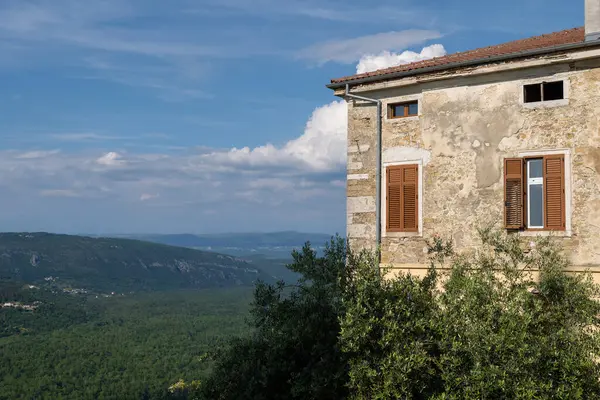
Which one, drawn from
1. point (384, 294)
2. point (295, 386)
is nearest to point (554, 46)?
point (384, 294)

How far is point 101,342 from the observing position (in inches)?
4749

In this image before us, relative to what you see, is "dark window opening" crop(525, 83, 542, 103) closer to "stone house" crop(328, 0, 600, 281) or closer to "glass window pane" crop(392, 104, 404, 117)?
"stone house" crop(328, 0, 600, 281)

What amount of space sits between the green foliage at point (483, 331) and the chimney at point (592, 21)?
4722mm

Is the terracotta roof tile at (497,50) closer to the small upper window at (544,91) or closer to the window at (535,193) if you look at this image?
the small upper window at (544,91)

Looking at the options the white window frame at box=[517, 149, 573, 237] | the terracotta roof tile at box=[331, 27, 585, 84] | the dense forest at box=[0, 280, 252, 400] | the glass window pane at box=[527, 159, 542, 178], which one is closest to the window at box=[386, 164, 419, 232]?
the terracotta roof tile at box=[331, 27, 585, 84]

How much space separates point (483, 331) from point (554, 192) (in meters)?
3.71

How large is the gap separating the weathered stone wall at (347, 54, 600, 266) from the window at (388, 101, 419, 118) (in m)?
0.18

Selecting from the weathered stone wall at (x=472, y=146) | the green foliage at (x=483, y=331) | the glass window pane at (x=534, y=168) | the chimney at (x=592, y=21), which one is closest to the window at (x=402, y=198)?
the weathered stone wall at (x=472, y=146)

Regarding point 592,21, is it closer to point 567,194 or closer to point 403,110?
point 567,194

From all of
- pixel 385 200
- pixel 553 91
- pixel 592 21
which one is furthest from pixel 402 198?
pixel 592 21

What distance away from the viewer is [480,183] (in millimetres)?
15555

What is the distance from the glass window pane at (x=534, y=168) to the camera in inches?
588

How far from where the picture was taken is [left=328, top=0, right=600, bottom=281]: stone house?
47.4ft

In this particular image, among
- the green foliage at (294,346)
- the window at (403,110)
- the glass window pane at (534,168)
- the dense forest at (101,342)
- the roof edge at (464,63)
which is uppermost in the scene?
the roof edge at (464,63)
